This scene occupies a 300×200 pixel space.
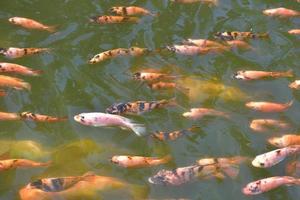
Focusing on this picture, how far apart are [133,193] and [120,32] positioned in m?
4.17

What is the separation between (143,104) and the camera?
28.9 ft

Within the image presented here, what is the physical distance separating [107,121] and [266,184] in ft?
8.50

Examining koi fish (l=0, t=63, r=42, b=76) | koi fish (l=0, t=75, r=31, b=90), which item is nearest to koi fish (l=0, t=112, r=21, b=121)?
koi fish (l=0, t=75, r=31, b=90)

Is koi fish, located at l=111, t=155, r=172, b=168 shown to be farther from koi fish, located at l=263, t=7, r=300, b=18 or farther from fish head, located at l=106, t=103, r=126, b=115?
koi fish, located at l=263, t=7, r=300, b=18

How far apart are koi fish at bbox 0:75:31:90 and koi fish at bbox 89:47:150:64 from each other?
4.35 ft

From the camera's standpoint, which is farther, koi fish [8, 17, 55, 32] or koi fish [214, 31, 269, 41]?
koi fish [214, 31, 269, 41]

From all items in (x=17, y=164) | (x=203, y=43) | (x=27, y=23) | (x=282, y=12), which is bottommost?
(x=17, y=164)

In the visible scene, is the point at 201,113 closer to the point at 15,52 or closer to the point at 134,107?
the point at 134,107

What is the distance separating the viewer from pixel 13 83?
361 inches

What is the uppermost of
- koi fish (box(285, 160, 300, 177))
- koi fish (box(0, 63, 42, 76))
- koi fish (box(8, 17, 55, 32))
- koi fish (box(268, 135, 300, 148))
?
koi fish (box(8, 17, 55, 32))

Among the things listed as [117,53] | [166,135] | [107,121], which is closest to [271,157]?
[166,135]

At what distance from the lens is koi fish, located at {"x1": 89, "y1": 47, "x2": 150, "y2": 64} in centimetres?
983

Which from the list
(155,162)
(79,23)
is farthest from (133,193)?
(79,23)

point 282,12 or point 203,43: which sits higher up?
point 282,12
